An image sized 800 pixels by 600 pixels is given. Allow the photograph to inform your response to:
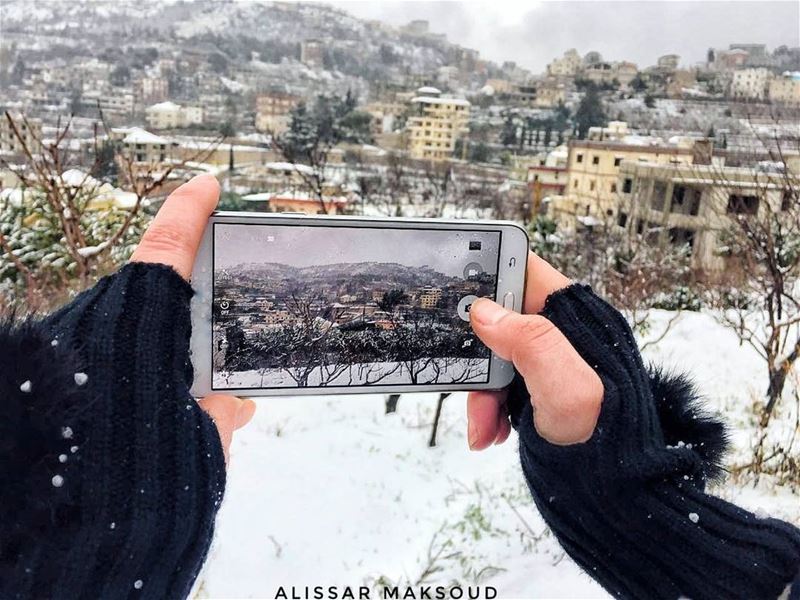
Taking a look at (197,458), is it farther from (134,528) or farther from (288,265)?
(288,265)

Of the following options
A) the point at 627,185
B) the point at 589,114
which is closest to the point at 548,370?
the point at 627,185

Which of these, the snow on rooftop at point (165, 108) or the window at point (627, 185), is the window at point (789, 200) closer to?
the window at point (627, 185)

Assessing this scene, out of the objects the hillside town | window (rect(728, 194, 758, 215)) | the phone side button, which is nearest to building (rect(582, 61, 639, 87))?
the hillside town

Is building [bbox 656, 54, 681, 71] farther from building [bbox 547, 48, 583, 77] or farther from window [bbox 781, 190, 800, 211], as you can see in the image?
window [bbox 781, 190, 800, 211]

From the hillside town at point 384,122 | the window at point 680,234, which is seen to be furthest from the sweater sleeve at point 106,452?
the window at point 680,234

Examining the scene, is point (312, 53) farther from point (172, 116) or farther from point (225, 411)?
point (225, 411)
